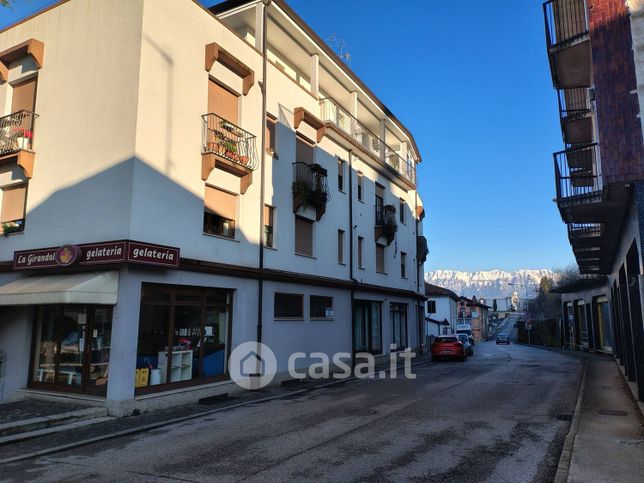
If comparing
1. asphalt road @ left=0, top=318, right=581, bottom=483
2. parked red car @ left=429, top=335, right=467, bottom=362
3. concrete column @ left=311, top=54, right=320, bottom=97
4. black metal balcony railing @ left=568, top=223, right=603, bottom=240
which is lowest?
asphalt road @ left=0, top=318, right=581, bottom=483

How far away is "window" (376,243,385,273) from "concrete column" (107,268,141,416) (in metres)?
15.6

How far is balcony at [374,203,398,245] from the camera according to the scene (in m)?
24.9

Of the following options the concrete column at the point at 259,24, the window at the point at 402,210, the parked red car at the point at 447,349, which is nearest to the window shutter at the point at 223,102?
the concrete column at the point at 259,24

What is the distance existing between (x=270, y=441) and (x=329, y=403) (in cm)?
410

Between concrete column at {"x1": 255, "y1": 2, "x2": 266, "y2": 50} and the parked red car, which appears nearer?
concrete column at {"x1": 255, "y1": 2, "x2": 266, "y2": 50}

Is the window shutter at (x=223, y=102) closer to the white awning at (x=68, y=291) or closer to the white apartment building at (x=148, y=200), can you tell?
the white apartment building at (x=148, y=200)

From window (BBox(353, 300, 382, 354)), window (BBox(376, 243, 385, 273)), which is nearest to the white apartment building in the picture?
window (BBox(353, 300, 382, 354))

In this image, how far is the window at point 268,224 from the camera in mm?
16533

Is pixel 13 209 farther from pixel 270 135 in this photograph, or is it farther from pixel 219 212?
pixel 270 135

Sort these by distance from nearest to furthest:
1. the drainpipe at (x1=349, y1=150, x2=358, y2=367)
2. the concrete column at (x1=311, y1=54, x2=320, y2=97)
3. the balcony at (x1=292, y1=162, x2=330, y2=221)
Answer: the balcony at (x1=292, y1=162, x2=330, y2=221)
the concrete column at (x1=311, y1=54, x2=320, y2=97)
the drainpipe at (x1=349, y1=150, x2=358, y2=367)

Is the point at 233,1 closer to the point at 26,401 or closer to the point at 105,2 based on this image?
the point at 105,2

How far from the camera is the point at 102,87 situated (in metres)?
12.6

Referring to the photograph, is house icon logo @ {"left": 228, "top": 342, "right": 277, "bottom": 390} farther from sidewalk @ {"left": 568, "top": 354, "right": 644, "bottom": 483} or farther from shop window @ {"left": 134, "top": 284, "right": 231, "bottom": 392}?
sidewalk @ {"left": 568, "top": 354, "right": 644, "bottom": 483}
